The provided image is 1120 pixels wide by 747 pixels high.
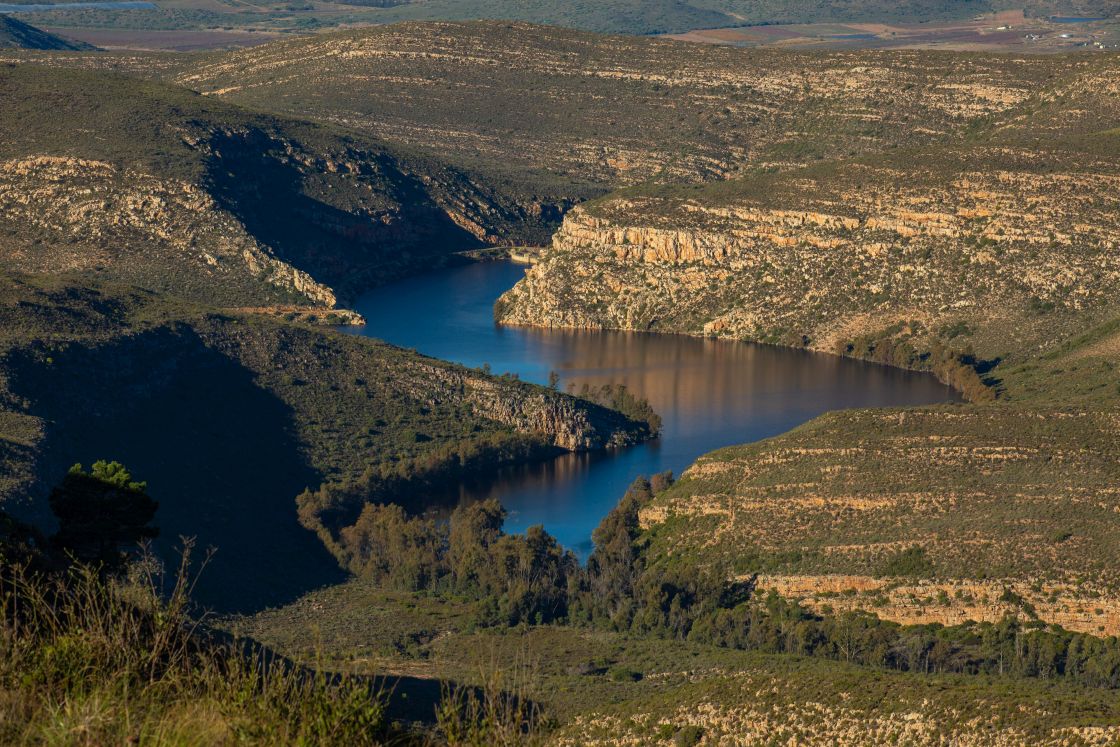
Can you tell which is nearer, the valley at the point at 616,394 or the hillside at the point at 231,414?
the valley at the point at 616,394

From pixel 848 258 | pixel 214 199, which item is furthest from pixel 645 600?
pixel 214 199

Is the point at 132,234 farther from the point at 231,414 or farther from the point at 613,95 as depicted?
the point at 613,95

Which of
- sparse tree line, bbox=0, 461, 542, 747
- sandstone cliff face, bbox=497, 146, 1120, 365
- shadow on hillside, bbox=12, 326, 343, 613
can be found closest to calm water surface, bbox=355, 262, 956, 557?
sandstone cliff face, bbox=497, 146, 1120, 365

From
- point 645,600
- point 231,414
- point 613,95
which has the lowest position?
point 231,414

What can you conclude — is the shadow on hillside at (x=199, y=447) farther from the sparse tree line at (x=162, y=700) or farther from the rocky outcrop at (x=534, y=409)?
the sparse tree line at (x=162, y=700)

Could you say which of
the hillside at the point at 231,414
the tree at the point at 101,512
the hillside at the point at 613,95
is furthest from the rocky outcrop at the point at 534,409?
the hillside at the point at 613,95

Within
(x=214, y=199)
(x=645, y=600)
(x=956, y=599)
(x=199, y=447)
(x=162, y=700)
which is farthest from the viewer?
(x=214, y=199)

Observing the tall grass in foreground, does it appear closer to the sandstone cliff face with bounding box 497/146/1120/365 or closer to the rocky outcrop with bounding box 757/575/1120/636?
the rocky outcrop with bounding box 757/575/1120/636

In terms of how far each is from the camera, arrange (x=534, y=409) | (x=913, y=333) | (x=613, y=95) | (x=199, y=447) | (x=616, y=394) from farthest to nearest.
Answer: (x=613, y=95)
(x=913, y=333)
(x=616, y=394)
(x=534, y=409)
(x=199, y=447)
